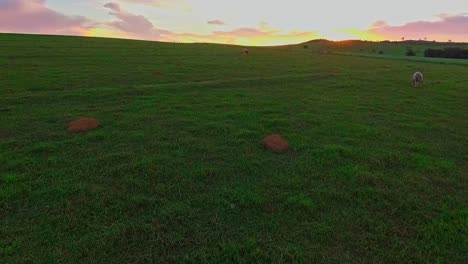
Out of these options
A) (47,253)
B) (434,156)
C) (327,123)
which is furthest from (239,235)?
(327,123)

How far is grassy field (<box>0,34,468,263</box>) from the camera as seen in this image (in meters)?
6.05

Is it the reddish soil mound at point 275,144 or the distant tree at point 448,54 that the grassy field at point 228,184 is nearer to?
the reddish soil mound at point 275,144

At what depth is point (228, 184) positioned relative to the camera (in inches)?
328

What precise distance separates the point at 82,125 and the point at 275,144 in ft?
23.2

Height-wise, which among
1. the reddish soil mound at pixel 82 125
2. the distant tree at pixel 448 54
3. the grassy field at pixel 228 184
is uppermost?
the distant tree at pixel 448 54

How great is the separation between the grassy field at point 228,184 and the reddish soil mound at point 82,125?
1.50ft

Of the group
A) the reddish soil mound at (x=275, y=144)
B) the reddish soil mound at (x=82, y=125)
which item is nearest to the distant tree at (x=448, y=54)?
the reddish soil mound at (x=275, y=144)

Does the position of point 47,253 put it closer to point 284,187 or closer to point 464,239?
point 284,187

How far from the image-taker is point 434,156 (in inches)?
426

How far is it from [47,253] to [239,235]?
3275mm

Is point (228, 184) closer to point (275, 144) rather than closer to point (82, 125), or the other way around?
point (275, 144)

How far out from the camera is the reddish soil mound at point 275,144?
418 inches

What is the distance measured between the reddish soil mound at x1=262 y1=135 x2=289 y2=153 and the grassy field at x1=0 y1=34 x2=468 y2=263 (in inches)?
12.4

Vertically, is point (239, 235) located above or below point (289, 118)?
below
